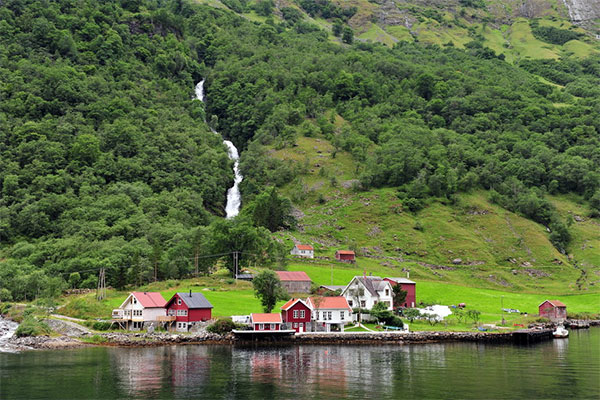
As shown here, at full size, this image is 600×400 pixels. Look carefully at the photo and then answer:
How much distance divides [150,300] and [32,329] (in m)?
16.0

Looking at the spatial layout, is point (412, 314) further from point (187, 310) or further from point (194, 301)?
point (187, 310)

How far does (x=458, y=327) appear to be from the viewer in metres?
97.7

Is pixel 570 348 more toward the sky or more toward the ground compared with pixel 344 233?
more toward the ground

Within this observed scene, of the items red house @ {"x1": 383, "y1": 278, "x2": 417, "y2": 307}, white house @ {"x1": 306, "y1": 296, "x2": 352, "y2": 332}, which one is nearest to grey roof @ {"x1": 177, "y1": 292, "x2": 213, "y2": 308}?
white house @ {"x1": 306, "y1": 296, "x2": 352, "y2": 332}

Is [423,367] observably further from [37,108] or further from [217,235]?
[37,108]

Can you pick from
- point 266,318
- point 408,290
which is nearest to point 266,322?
point 266,318

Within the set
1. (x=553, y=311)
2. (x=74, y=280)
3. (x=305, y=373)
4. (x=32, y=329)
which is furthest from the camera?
(x=74, y=280)

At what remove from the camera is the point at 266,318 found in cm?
8788

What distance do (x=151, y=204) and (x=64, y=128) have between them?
42179mm

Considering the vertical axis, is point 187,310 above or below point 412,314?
above

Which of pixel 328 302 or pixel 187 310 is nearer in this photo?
pixel 187 310

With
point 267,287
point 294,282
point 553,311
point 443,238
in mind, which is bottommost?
point 553,311

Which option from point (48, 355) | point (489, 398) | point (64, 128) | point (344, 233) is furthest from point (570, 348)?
point (64, 128)

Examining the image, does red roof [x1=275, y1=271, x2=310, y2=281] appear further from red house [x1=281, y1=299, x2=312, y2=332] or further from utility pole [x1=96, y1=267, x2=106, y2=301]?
utility pole [x1=96, y1=267, x2=106, y2=301]
